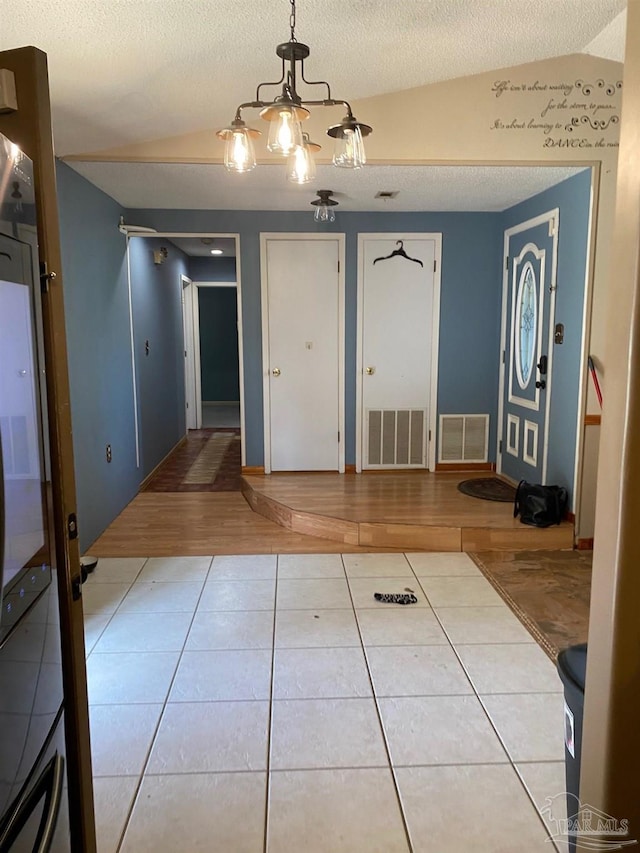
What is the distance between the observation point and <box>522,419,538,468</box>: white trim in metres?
4.39

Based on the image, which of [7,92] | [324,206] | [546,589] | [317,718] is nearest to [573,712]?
[317,718]

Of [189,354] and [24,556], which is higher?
[189,354]

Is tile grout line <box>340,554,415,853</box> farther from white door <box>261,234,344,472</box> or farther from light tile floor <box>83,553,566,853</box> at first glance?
white door <box>261,234,344,472</box>

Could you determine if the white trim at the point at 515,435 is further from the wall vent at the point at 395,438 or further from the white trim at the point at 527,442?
the wall vent at the point at 395,438

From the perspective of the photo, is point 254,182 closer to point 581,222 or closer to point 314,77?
point 314,77

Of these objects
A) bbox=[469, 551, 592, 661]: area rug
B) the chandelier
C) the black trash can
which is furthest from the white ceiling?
the black trash can

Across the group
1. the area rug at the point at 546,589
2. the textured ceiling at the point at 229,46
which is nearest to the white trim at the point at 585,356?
the area rug at the point at 546,589

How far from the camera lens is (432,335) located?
513 cm

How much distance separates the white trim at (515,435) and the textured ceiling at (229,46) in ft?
8.30

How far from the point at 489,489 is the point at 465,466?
65 centimetres

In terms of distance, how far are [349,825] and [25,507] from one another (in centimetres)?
135

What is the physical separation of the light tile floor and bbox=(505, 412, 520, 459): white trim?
1714mm

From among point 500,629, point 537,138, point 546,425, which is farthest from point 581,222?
point 500,629

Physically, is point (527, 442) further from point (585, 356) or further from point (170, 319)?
point (170, 319)
